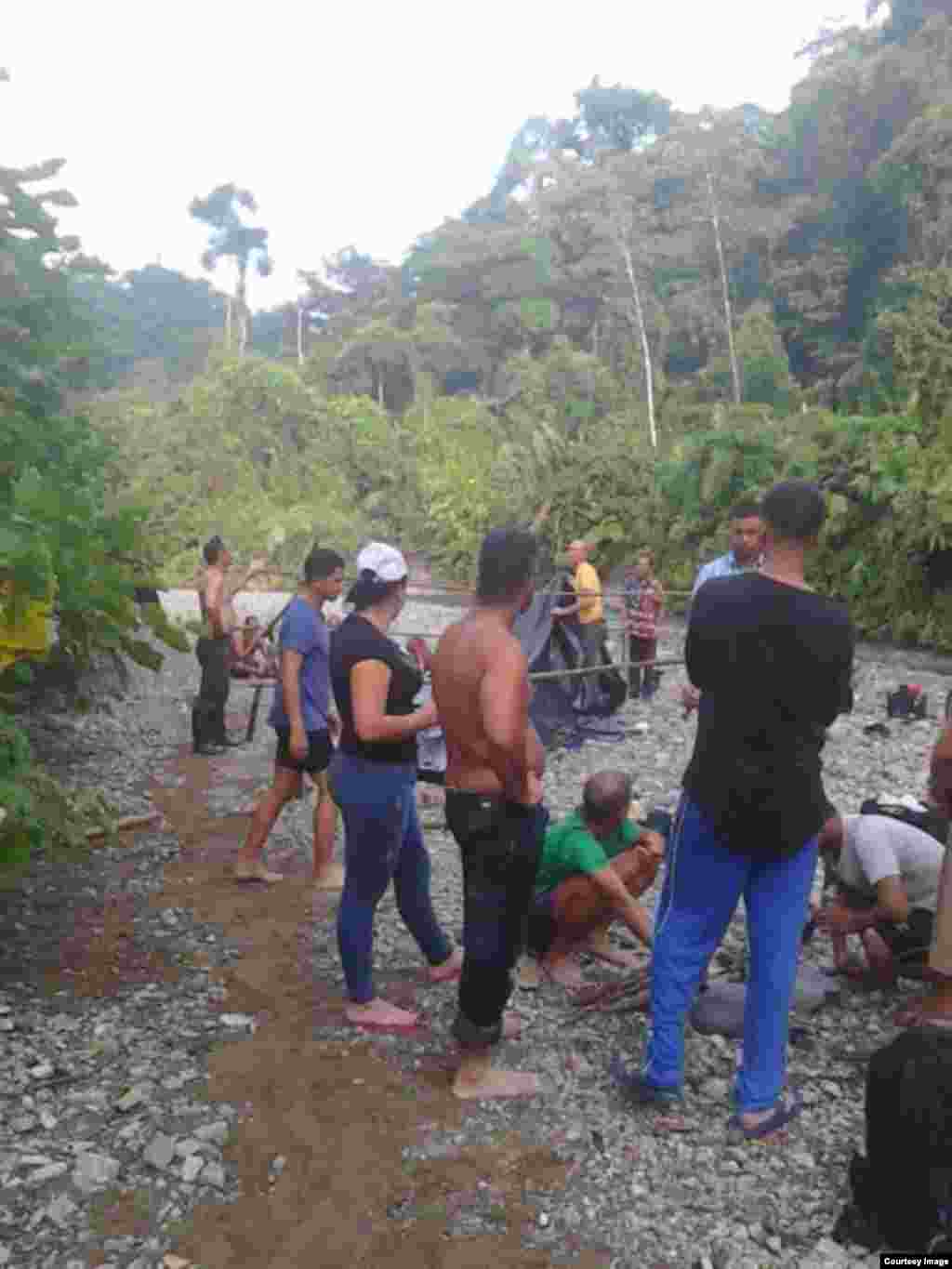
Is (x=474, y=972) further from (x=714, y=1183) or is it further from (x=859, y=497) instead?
(x=859, y=497)

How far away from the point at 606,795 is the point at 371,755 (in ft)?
3.54

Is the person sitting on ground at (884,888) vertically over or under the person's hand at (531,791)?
under

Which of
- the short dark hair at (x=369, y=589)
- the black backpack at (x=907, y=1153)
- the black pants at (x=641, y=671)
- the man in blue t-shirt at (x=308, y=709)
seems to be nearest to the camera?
the black backpack at (x=907, y=1153)

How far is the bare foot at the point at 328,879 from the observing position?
563 cm

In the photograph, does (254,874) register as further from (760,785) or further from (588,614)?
(588,614)

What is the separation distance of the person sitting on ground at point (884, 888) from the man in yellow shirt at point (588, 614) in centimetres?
534

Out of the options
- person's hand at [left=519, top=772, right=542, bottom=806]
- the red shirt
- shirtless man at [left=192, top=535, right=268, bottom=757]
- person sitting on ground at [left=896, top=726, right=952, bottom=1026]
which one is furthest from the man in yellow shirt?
person's hand at [left=519, top=772, right=542, bottom=806]

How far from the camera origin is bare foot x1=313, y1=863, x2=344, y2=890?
563 cm

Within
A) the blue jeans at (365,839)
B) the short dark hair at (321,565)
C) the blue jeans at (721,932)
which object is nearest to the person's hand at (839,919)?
the blue jeans at (721,932)

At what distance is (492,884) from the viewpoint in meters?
3.37

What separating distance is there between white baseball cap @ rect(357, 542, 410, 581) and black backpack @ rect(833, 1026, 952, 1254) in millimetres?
2155

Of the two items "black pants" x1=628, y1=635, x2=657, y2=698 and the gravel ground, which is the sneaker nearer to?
the gravel ground

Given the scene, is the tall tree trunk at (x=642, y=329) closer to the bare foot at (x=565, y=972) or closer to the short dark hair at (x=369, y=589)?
the bare foot at (x=565, y=972)

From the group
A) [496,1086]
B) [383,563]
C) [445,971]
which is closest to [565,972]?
[445,971]
